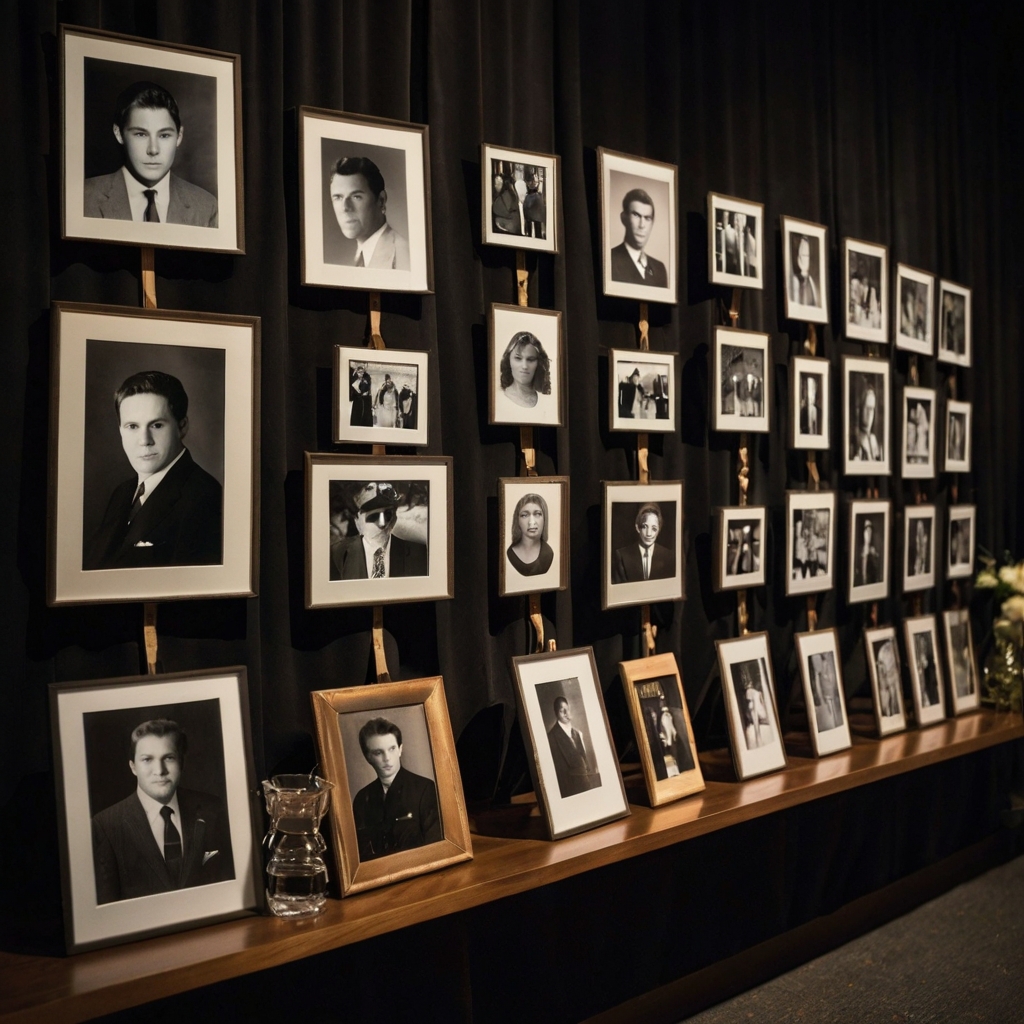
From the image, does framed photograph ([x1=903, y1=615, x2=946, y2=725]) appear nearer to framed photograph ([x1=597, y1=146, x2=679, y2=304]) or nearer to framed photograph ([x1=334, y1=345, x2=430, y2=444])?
framed photograph ([x1=597, y1=146, x2=679, y2=304])

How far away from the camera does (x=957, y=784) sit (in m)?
3.85

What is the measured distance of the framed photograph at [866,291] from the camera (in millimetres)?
3359

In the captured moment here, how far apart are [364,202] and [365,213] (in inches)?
1.0

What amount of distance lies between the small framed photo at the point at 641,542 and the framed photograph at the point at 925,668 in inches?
45.2

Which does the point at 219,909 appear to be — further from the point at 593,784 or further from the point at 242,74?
the point at 242,74

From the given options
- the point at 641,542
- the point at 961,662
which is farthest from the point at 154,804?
the point at 961,662

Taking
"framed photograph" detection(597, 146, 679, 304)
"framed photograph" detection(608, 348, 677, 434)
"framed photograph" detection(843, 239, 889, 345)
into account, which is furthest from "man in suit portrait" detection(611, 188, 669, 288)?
"framed photograph" detection(843, 239, 889, 345)

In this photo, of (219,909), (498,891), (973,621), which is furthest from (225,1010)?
(973,621)

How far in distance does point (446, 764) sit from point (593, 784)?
403mm

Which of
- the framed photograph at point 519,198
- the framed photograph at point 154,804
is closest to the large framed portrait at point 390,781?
the framed photograph at point 154,804

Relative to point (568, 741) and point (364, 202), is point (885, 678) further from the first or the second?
A: point (364, 202)

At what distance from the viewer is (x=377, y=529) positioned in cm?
220

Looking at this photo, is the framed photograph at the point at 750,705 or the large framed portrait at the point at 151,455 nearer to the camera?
the large framed portrait at the point at 151,455

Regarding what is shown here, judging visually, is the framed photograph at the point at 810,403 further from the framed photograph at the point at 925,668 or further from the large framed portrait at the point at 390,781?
the large framed portrait at the point at 390,781
